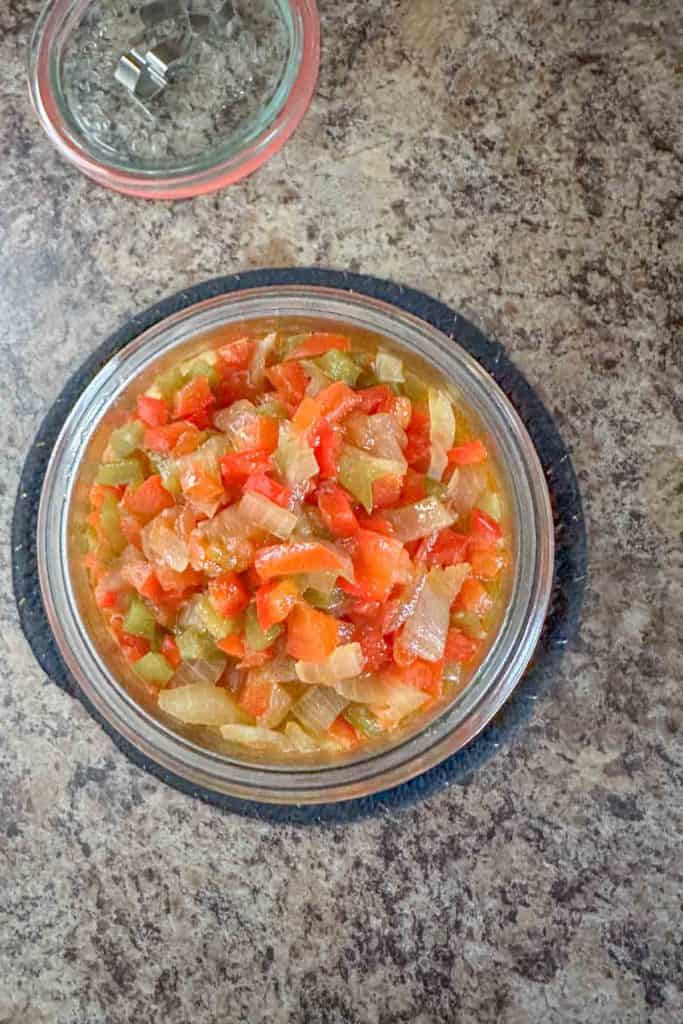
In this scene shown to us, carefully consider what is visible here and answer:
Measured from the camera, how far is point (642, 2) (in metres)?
1.73

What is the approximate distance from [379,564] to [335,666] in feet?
0.52

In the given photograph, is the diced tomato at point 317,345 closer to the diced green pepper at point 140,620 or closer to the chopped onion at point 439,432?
the chopped onion at point 439,432

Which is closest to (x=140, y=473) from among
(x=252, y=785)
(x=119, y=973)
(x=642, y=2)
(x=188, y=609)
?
(x=188, y=609)

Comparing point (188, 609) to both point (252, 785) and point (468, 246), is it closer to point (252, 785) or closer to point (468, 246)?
point (252, 785)

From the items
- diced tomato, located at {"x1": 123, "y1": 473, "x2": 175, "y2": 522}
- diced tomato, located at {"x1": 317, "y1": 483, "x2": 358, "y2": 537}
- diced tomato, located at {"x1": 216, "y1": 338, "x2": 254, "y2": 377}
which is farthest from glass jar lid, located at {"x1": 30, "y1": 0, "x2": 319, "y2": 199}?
diced tomato, located at {"x1": 317, "y1": 483, "x2": 358, "y2": 537}

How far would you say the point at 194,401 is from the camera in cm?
155

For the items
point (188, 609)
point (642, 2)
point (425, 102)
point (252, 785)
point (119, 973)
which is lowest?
point (119, 973)

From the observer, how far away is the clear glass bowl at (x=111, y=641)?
61.8 inches

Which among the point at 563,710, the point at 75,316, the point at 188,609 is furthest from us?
the point at 75,316

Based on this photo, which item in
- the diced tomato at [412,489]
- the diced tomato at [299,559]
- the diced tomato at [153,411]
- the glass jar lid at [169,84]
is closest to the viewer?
the diced tomato at [299,559]

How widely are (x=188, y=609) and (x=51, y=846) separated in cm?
58

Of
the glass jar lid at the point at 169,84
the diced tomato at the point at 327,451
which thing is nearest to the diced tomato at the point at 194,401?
the diced tomato at the point at 327,451

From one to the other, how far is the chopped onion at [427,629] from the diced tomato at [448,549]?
0.03m

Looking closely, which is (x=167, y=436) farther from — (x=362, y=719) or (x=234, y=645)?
(x=362, y=719)
